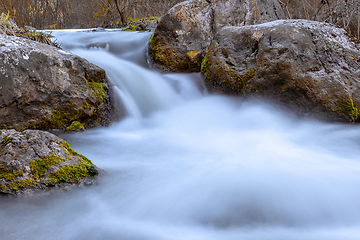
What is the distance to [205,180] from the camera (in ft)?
7.59

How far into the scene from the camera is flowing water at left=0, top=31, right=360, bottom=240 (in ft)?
5.36

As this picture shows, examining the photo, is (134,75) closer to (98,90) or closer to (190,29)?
(98,90)

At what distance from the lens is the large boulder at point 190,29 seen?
19.2ft

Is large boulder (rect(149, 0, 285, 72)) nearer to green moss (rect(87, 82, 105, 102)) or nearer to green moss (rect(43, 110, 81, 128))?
green moss (rect(87, 82, 105, 102))

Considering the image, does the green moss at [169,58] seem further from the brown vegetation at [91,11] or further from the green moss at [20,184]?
the brown vegetation at [91,11]

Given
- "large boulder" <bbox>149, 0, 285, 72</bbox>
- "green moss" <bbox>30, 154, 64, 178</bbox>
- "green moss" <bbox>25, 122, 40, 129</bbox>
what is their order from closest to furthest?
1. "green moss" <bbox>30, 154, 64, 178</bbox>
2. "green moss" <bbox>25, 122, 40, 129</bbox>
3. "large boulder" <bbox>149, 0, 285, 72</bbox>

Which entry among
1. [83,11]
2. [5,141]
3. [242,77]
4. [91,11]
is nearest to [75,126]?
[5,141]

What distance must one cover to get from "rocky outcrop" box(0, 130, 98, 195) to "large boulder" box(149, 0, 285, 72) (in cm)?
407

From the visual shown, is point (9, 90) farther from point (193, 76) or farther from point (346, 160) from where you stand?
point (346, 160)

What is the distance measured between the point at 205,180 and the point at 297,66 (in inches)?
106

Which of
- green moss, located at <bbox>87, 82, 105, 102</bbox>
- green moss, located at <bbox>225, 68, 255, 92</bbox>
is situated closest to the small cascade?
green moss, located at <bbox>87, 82, 105, 102</bbox>

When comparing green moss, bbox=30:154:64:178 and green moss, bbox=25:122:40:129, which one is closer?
green moss, bbox=30:154:64:178

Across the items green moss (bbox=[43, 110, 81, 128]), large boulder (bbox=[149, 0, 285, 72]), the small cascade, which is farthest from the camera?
large boulder (bbox=[149, 0, 285, 72])

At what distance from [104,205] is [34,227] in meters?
0.47
